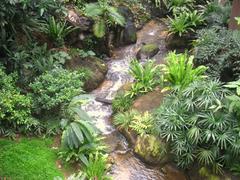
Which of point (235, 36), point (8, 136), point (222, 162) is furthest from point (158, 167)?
point (235, 36)

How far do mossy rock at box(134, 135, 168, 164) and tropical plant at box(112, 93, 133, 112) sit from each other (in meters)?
1.36

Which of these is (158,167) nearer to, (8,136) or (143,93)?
(143,93)

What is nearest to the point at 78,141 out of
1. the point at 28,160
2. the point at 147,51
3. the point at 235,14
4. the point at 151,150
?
the point at 28,160

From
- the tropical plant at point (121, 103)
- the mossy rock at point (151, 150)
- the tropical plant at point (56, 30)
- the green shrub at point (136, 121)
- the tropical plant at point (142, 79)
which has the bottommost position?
the mossy rock at point (151, 150)

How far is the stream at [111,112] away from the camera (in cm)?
824

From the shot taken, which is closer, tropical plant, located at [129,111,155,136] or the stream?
the stream

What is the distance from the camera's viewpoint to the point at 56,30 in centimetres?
1054

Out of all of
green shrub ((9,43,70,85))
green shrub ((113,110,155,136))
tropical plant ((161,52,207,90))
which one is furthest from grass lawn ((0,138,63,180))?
tropical plant ((161,52,207,90))

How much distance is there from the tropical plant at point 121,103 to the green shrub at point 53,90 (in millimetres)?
1395

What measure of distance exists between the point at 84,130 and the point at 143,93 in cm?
279

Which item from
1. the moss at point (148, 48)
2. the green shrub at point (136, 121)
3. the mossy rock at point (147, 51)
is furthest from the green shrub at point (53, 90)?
the moss at point (148, 48)

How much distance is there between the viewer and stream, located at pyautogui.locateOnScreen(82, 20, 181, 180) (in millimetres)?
8242

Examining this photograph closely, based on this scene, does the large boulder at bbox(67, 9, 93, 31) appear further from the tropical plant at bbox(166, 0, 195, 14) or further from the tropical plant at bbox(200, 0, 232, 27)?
the tropical plant at bbox(200, 0, 232, 27)

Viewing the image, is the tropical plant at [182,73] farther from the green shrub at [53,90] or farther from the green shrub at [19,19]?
the green shrub at [19,19]
